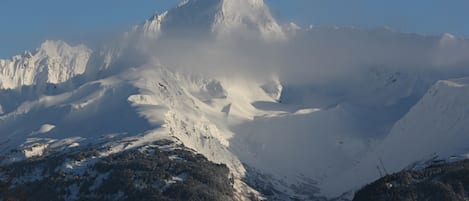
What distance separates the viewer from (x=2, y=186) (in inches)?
7766
